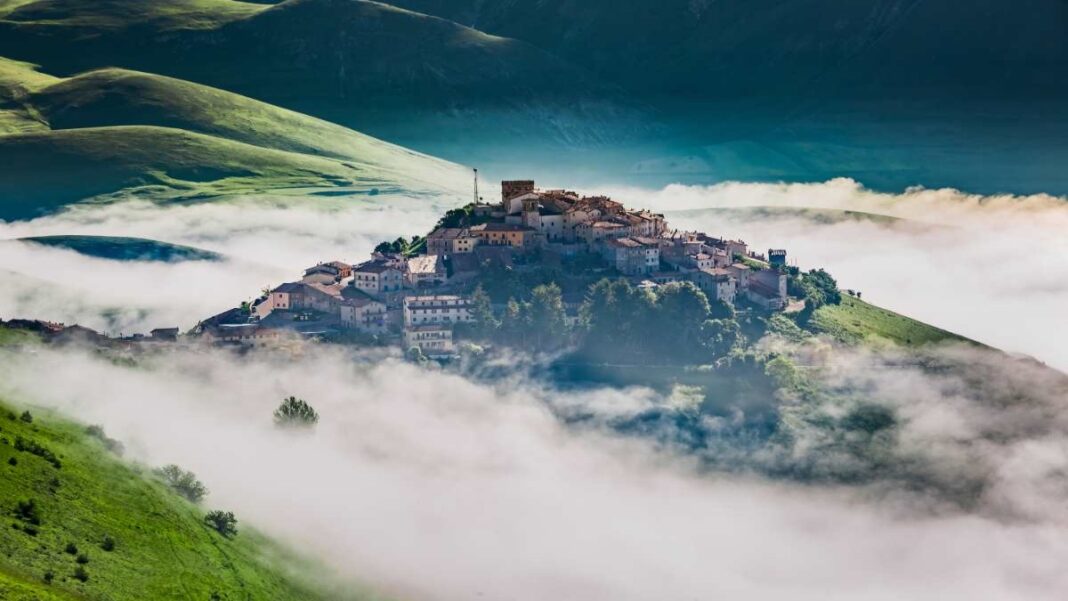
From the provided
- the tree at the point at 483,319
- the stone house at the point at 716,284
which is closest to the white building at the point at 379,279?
the tree at the point at 483,319

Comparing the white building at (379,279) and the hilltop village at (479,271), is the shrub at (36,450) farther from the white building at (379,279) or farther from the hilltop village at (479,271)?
the white building at (379,279)

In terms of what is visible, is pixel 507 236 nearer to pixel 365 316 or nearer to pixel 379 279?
pixel 379 279

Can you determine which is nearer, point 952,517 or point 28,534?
point 28,534

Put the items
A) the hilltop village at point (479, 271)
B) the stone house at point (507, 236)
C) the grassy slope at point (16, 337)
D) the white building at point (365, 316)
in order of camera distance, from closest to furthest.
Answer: the grassy slope at point (16, 337) < the hilltop village at point (479, 271) < the white building at point (365, 316) < the stone house at point (507, 236)

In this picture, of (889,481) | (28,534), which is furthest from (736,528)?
(28,534)

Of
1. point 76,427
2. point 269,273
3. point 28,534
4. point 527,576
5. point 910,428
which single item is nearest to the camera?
point 28,534

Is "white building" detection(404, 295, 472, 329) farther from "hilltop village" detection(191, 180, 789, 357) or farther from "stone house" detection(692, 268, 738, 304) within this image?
"stone house" detection(692, 268, 738, 304)

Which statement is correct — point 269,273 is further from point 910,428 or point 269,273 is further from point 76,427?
point 76,427

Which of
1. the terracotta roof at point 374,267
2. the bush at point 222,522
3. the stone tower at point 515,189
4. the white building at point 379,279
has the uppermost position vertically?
the stone tower at point 515,189
